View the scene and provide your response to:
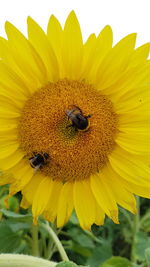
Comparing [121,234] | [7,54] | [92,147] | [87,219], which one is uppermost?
[7,54]

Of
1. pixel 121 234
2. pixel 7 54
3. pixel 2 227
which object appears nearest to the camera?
pixel 7 54

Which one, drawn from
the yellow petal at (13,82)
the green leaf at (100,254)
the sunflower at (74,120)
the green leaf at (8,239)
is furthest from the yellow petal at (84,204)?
the green leaf at (100,254)

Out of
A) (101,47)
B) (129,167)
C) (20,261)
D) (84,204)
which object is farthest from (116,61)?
(20,261)

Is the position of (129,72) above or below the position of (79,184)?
above

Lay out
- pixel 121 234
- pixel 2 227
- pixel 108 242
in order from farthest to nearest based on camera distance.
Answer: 1. pixel 121 234
2. pixel 108 242
3. pixel 2 227

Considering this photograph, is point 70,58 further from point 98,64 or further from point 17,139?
point 17,139

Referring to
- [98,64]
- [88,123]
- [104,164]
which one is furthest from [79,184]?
[98,64]

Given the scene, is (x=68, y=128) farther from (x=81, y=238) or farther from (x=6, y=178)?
(x=81, y=238)

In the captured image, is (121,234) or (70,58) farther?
(121,234)

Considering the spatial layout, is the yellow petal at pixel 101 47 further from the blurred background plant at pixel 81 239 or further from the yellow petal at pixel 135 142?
the blurred background plant at pixel 81 239
